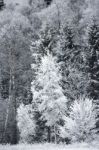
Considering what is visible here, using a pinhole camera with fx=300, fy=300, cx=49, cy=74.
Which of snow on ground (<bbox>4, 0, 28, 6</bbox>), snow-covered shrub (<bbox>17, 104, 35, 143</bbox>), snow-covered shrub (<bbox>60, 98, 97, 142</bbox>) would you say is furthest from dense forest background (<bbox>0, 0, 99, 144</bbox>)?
snow on ground (<bbox>4, 0, 28, 6</bbox>)

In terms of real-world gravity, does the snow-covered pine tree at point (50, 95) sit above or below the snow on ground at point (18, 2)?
below

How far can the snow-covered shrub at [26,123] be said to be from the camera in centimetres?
4194

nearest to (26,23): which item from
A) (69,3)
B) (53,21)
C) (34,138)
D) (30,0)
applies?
(53,21)

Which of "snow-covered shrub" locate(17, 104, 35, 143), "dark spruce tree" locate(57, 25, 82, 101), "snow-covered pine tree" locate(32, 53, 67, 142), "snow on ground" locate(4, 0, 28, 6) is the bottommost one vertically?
"snow-covered shrub" locate(17, 104, 35, 143)

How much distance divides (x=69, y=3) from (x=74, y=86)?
54.8 meters

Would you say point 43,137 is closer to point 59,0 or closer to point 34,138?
point 34,138

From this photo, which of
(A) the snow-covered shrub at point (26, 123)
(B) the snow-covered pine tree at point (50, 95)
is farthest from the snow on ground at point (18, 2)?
(B) the snow-covered pine tree at point (50, 95)

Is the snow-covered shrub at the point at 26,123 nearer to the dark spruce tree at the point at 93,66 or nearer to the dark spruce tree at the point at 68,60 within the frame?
the dark spruce tree at the point at 68,60

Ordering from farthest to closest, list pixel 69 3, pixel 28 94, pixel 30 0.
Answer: pixel 30 0
pixel 69 3
pixel 28 94

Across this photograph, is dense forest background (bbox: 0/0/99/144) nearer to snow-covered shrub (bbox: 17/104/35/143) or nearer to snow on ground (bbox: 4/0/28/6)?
snow-covered shrub (bbox: 17/104/35/143)

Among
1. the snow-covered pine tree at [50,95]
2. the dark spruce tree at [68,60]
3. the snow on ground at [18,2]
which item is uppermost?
the snow on ground at [18,2]

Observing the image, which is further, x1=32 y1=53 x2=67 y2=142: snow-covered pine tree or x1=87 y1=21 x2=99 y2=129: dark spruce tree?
x1=87 y1=21 x2=99 y2=129: dark spruce tree

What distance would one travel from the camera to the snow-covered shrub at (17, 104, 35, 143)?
4194 cm

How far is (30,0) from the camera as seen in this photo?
103000 mm
